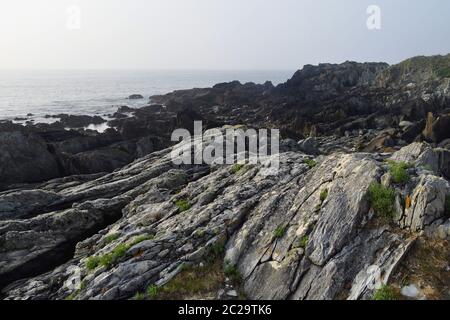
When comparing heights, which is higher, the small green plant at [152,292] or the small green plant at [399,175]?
the small green plant at [399,175]

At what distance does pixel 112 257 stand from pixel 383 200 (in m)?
9.63

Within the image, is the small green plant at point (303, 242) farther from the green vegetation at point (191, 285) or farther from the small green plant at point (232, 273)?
the green vegetation at point (191, 285)

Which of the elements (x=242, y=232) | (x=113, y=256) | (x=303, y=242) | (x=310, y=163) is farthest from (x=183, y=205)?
(x=303, y=242)

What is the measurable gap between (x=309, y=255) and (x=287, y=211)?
2.65m

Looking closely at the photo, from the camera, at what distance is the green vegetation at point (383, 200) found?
12.5 meters

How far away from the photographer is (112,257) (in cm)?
1412

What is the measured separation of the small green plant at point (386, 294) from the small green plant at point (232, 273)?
168 inches

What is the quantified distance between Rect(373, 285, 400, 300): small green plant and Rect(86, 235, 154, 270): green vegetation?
8508 millimetres

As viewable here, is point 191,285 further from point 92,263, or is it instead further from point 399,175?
point 399,175

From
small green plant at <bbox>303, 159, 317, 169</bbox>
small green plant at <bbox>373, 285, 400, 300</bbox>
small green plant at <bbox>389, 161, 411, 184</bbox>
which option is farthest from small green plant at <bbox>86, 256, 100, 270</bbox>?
small green plant at <bbox>389, 161, 411, 184</bbox>

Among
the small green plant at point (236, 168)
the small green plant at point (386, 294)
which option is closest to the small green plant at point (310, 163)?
the small green plant at point (236, 168)
